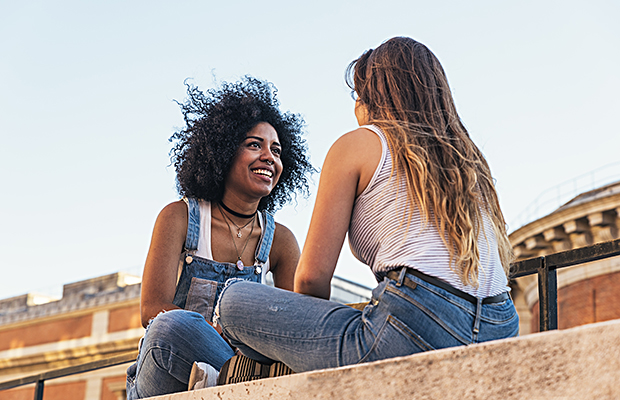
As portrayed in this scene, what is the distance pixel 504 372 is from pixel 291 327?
659mm

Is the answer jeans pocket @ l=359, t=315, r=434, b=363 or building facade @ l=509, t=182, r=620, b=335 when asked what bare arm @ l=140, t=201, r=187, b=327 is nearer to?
jeans pocket @ l=359, t=315, r=434, b=363

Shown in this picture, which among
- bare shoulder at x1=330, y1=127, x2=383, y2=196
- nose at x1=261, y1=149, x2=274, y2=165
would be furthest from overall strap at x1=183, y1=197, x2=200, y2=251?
bare shoulder at x1=330, y1=127, x2=383, y2=196

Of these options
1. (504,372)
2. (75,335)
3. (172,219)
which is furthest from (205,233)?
(75,335)

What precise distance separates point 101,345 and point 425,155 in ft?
81.1

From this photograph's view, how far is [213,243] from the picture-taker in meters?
3.15

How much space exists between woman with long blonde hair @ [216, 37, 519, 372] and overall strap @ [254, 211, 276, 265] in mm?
1221

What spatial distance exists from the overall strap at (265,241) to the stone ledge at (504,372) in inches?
63.6

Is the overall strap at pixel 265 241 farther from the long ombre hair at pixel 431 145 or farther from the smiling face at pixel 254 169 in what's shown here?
the long ombre hair at pixel 431 145

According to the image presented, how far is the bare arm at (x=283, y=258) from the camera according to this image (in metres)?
3.39

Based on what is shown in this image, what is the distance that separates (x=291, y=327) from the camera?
186 centimetres

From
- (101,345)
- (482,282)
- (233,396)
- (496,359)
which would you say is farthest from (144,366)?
(101,345)

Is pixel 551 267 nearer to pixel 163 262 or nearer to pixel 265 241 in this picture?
pixel 265 241

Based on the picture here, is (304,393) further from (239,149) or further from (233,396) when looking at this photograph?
(239,149)

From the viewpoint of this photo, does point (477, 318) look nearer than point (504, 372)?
No
